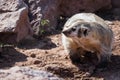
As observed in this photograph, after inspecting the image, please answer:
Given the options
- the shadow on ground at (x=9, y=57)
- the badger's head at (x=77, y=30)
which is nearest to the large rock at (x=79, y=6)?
the shadow on ground at (x=9, y=57)

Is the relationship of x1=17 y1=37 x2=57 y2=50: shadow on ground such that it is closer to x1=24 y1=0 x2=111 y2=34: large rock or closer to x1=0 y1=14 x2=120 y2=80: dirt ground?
x1=0 y1=14 x2=120 y2=80: dirt ground

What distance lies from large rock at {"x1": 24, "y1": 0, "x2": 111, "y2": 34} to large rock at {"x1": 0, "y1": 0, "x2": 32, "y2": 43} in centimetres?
38

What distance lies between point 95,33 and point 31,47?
1.43 metres

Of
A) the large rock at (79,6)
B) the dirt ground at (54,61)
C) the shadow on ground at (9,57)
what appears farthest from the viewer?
the large rock at (79,6)

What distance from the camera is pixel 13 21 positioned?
6625 mm

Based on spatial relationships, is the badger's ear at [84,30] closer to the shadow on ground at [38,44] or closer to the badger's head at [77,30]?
the badger's head at [77,30]

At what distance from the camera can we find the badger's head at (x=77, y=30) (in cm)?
538

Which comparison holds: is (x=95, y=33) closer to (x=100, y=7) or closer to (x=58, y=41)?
(x=58, y=41)

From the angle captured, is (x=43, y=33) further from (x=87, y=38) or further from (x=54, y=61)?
(x=87, y=38)

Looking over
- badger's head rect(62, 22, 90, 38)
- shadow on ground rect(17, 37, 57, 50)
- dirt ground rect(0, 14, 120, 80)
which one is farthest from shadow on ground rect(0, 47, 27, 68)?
badger's head rect(62, 22, 90, 38)

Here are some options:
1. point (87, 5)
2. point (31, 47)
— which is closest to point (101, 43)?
point (31, 47)

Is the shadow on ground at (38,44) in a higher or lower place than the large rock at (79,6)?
lower

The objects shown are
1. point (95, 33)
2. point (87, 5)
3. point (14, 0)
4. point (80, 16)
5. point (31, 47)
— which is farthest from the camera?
point (87, 5)

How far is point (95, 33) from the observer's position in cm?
555
